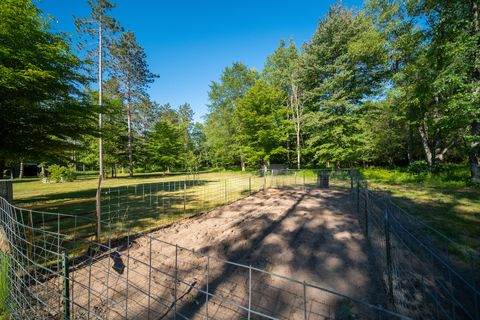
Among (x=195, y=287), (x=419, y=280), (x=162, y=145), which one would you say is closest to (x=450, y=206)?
(x=419, y=280)

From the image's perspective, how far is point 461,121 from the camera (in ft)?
35.0

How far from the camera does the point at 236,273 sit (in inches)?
141

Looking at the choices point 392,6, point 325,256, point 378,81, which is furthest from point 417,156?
point 325,256

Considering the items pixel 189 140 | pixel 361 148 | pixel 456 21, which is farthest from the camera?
pixel 189 140

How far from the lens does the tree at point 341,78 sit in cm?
1828

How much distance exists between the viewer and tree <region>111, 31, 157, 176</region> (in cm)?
2338

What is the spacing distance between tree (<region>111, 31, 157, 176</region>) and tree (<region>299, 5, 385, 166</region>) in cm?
1936

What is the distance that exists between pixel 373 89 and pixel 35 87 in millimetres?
23149

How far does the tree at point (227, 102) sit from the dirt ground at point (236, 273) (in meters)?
23.6

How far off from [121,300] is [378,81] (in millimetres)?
23513

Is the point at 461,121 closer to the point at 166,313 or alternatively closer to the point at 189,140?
the point at 166,313

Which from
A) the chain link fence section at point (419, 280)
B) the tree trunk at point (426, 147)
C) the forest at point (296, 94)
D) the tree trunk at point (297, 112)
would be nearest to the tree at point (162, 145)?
the forest at point (296, 94)

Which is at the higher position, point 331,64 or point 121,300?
point 331,64

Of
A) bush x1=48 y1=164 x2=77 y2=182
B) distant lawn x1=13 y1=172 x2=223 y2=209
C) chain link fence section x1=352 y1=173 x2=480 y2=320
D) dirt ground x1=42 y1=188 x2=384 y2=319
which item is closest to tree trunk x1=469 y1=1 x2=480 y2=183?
chain link fence section x1=352 y1=173 x2=480 y2=320
